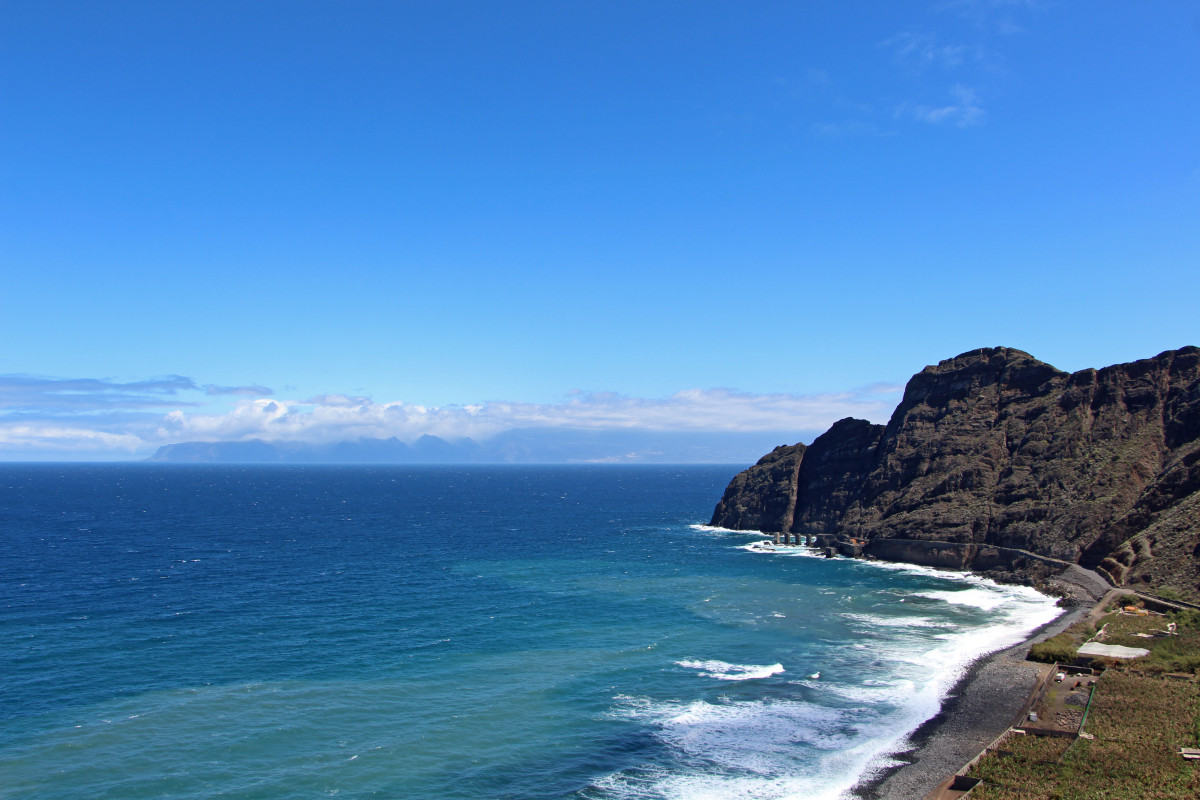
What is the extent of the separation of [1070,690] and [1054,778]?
16496 millimetres

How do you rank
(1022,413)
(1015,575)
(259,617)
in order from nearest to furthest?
(259,617) < (1015,575) < (1022,413)

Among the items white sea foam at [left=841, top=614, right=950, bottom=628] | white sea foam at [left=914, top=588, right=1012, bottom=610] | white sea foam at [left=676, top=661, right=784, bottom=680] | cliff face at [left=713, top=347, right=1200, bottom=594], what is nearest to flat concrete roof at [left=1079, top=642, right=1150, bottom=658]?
white sea foam at [left=841, top=614, right=950, bottom=628]

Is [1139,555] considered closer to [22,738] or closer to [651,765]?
[651,765]

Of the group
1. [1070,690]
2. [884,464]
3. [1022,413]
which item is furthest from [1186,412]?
[1070,690]

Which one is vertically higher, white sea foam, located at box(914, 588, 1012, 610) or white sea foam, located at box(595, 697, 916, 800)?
white sea foam, located at box(914, 588, 1012, 610)

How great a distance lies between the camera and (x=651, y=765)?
43594mm

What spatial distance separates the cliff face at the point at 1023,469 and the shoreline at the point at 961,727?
31.7 meters

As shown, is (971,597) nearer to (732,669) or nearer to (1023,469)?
(1023,469)

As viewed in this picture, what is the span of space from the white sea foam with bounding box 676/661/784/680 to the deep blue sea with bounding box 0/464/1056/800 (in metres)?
0.25

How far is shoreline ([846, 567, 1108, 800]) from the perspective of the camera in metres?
40.6

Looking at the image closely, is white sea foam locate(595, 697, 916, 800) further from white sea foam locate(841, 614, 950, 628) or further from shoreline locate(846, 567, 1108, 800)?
white sea foam locate(841, 614, 950, 628)

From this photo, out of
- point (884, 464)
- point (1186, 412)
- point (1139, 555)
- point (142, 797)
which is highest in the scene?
point (1186, 412)

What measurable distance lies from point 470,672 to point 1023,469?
94.5 metres

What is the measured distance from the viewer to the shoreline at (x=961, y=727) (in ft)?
133
